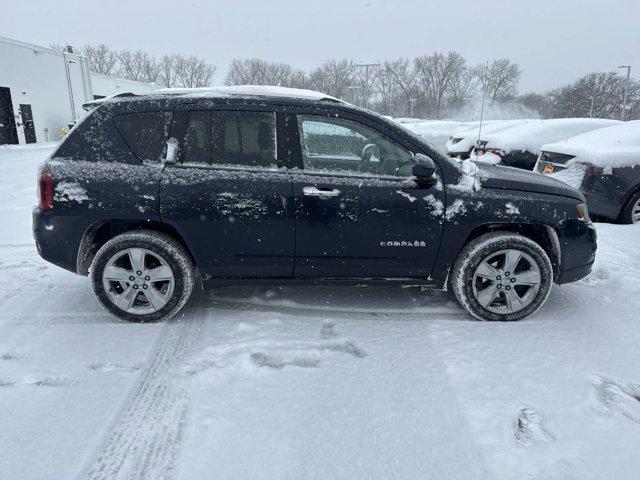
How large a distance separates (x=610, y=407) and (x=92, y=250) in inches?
144

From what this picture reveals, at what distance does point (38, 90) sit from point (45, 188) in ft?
96.6

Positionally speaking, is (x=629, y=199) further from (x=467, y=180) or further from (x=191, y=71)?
(x=191, y=71)

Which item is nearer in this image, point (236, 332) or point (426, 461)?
point (426, 461)

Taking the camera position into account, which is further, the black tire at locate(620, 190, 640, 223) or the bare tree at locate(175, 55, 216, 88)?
the bare tree at locate(175, 55, 216, 88)

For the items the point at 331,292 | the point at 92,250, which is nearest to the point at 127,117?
the point at 92,250

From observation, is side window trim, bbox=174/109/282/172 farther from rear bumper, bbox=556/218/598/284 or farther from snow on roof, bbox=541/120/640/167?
snow on roof, bbox=541/120/640/167

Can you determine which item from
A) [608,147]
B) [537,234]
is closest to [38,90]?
[608,147]

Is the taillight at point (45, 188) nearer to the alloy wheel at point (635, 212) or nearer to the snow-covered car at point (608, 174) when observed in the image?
the snow-covered car at point (608, 174)

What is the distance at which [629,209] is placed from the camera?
6.39 m

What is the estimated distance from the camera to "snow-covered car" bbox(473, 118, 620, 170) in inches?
341

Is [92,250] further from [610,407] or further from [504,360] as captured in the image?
[610,407]

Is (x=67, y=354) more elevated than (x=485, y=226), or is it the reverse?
(x=485, y=226)

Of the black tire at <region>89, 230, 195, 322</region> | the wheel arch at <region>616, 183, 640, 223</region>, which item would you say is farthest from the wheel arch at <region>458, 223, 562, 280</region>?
the wheel arch at <region>616, 183, 640, 223</region>

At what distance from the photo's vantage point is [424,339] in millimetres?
3299
